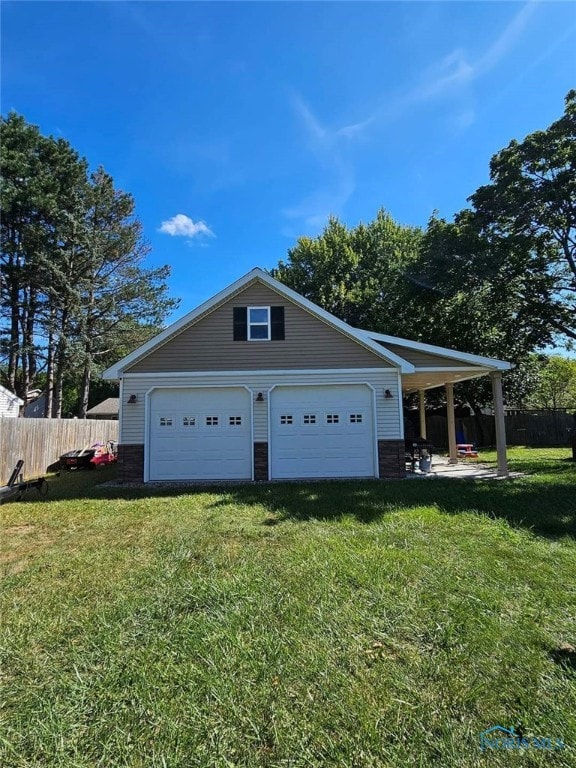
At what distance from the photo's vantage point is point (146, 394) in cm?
1102

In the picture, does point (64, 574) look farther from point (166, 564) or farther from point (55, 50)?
point (55, 50)

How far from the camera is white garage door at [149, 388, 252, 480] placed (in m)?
11.0

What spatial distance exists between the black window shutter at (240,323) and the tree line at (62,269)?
50.9 feet

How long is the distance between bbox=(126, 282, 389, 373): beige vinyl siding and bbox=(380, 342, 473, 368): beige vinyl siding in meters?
0.89

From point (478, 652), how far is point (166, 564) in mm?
3144

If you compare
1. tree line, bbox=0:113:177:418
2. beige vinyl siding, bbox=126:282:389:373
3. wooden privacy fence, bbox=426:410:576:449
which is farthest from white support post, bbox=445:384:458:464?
tree line, bbox=0:113:177:418

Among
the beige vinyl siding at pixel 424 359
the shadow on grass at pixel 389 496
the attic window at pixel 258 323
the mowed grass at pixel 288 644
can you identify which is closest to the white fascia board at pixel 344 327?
the beige vinyl siding at pixel 424 359

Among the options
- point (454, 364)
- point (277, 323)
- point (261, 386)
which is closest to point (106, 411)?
point (261, 386)

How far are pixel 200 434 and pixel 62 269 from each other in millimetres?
17558

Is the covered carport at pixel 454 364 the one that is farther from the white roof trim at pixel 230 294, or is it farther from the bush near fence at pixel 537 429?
the bush near fence at pixel 537 429

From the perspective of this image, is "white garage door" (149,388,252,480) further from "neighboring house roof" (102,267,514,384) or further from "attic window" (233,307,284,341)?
"attic window" (233,307,284,341)

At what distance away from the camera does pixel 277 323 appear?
11445 millimetres

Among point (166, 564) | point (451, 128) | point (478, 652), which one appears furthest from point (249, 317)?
point (478, 652)

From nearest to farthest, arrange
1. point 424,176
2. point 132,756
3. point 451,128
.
→ point 132,756, point 451,128, point 424,176
